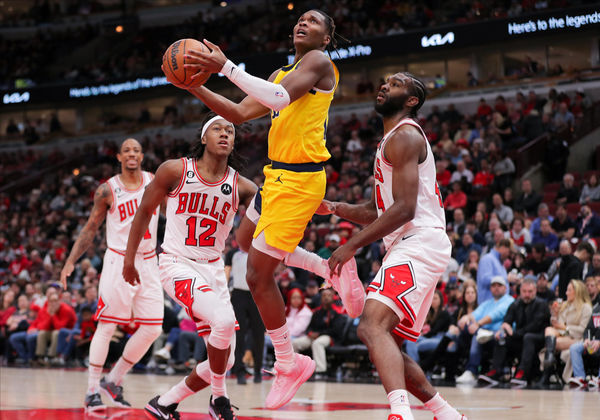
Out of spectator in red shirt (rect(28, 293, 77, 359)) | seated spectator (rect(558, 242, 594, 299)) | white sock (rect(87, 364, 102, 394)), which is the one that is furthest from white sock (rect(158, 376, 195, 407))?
spectator in red shirt (rect(28, 293, 77, 359))

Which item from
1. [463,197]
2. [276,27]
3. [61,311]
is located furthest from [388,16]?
[61,311]

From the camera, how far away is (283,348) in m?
5.57

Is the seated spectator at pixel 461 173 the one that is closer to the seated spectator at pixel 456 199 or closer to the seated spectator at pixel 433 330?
the seated spectator at pixel 456 199

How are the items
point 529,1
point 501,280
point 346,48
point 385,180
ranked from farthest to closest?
point 346,48 → point 529,1 → point 501,280 → point 385,180

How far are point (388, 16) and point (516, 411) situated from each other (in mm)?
18876

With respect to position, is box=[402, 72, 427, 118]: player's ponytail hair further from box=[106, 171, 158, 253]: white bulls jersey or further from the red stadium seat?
the red stadium seat

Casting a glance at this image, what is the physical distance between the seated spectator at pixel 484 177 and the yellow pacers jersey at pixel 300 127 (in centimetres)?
1046

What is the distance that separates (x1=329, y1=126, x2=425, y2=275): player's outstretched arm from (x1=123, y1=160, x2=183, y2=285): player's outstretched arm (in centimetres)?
190

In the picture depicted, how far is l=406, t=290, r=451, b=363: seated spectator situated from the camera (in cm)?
1077

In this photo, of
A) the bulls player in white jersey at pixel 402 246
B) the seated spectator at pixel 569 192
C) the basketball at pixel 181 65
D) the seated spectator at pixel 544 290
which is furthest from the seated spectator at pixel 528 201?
the basketball at pixel 181 65

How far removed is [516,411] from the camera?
22.4ft

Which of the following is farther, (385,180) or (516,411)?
(516,411)

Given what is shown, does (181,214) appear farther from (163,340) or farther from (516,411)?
(163,340)

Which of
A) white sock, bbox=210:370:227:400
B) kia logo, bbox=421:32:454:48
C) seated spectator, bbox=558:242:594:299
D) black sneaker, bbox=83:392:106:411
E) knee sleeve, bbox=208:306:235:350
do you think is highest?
kia logo, bbox=421:32:454:48
